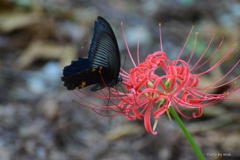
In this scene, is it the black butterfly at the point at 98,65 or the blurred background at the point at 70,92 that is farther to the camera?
the blurred background at the point at 70,92

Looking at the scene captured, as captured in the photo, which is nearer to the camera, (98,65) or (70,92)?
(98,65)

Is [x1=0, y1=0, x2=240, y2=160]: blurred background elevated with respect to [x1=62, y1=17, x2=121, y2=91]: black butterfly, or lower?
lower

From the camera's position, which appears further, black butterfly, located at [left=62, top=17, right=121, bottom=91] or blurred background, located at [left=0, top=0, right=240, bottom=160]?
blurred background, located at [left=0, top=0, right=240, bottom=160]

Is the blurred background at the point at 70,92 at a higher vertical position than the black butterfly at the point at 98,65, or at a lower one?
lower

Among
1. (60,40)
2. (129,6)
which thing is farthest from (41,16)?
(129,6)

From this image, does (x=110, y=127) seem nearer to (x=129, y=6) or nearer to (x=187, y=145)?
(x=187, y=145)
